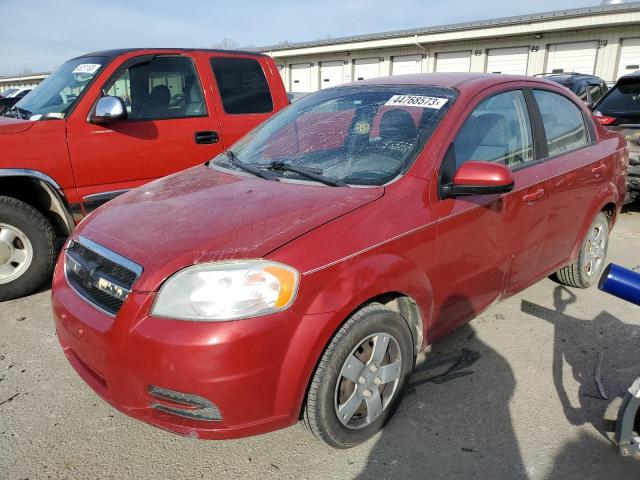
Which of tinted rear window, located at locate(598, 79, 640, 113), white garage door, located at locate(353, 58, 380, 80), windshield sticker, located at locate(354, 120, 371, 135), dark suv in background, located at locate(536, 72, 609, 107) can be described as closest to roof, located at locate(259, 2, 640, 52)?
white garage door, located at locate(353, 58, 380, 80)

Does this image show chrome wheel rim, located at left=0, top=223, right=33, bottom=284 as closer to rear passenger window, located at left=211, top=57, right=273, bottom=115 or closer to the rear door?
rear passenger window, located at left=211, top=57, right=273, bottom=115

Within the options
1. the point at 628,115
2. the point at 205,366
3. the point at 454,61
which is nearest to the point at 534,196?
the point at 205,366

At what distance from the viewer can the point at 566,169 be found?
334cm

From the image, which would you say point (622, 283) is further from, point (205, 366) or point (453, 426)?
point (205, 366)

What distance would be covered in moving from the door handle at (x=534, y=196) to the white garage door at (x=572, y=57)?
2187 cm

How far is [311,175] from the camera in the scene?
8.66ft

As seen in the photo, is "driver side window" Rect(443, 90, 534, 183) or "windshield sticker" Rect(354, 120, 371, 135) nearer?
"driver side window" Rect(443, 90, 534, 183)

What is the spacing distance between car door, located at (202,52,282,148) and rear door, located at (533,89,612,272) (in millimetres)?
2710

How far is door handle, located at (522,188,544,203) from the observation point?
299 cm

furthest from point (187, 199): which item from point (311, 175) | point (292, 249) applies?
point (292, 249)

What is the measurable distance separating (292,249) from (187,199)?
0.84 meters

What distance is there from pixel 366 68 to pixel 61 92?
26506 mm

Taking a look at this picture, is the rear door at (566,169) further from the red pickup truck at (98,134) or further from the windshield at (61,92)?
the windshield at (61,92)

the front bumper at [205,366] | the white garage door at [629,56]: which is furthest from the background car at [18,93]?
the white garage door at [629,56]
